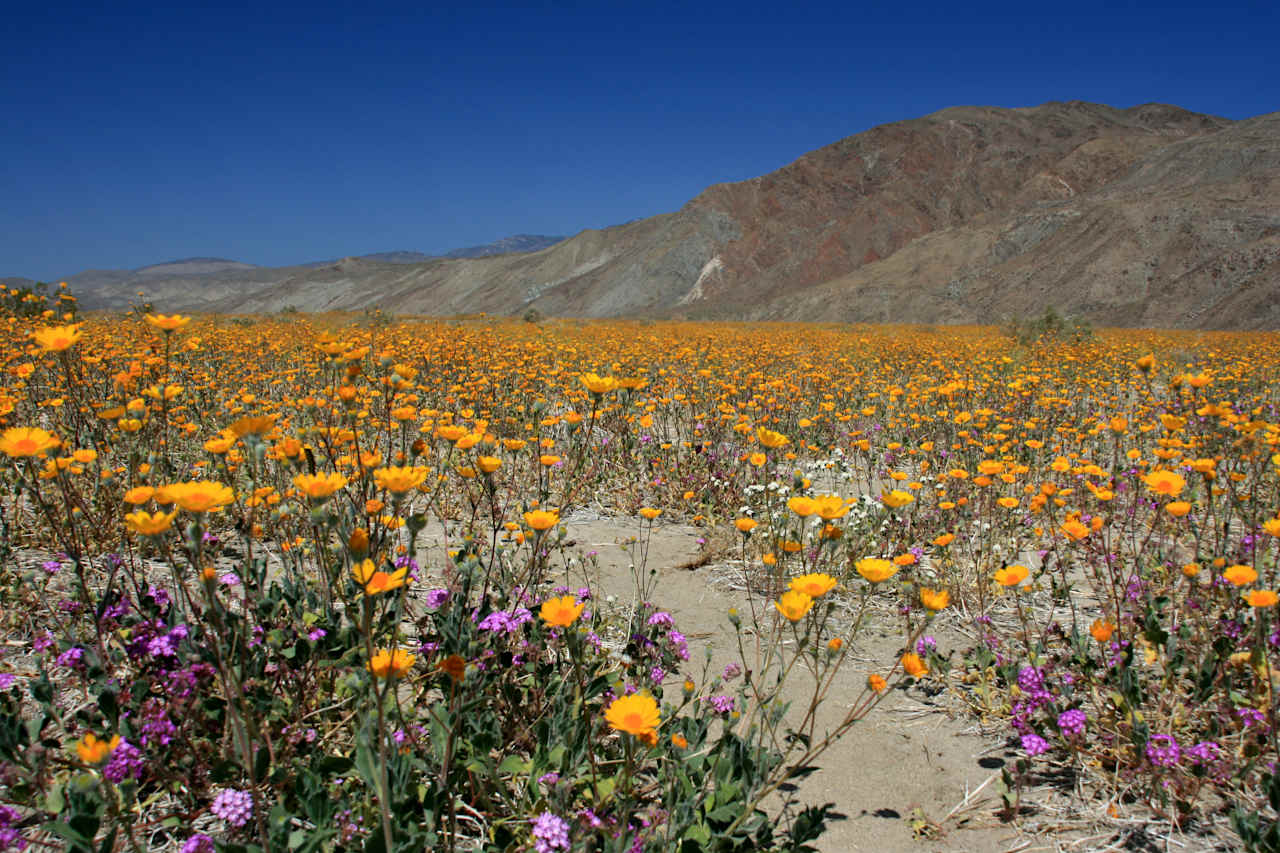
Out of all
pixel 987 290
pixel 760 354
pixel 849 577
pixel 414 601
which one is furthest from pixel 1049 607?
pixel 987 290

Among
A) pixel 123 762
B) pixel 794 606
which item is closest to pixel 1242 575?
pixel 794 606

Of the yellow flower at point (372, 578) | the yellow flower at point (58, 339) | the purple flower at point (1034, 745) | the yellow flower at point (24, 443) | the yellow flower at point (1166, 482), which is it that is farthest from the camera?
the yellow flower at point (1166, 482)

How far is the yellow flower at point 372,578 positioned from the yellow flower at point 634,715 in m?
0.59

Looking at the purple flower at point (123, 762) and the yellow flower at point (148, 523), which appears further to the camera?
the purple flower at point (123, 762)

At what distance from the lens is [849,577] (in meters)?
3.80

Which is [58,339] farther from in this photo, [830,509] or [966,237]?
[966,237]

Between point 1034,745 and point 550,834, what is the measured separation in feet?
6.03

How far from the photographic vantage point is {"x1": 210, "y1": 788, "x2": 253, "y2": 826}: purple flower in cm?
174

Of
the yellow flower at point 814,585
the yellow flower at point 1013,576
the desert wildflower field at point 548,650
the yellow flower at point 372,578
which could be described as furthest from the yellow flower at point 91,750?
the yellow flower at point 1013,576

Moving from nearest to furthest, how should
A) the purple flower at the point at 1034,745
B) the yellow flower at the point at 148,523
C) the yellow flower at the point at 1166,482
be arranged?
1. the yellow flower at the point at 148,523
2. the purple flower at the point at 1034,745
3. the yellow flower at the point at 1166,482

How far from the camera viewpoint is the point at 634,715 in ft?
5.08

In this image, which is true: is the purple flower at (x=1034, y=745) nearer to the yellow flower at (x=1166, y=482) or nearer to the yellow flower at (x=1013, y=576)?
the yellow flower at (x=1013, y=576)

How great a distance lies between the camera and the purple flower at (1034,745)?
7.89 ft

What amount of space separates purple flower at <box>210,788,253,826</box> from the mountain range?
33.9 meters
